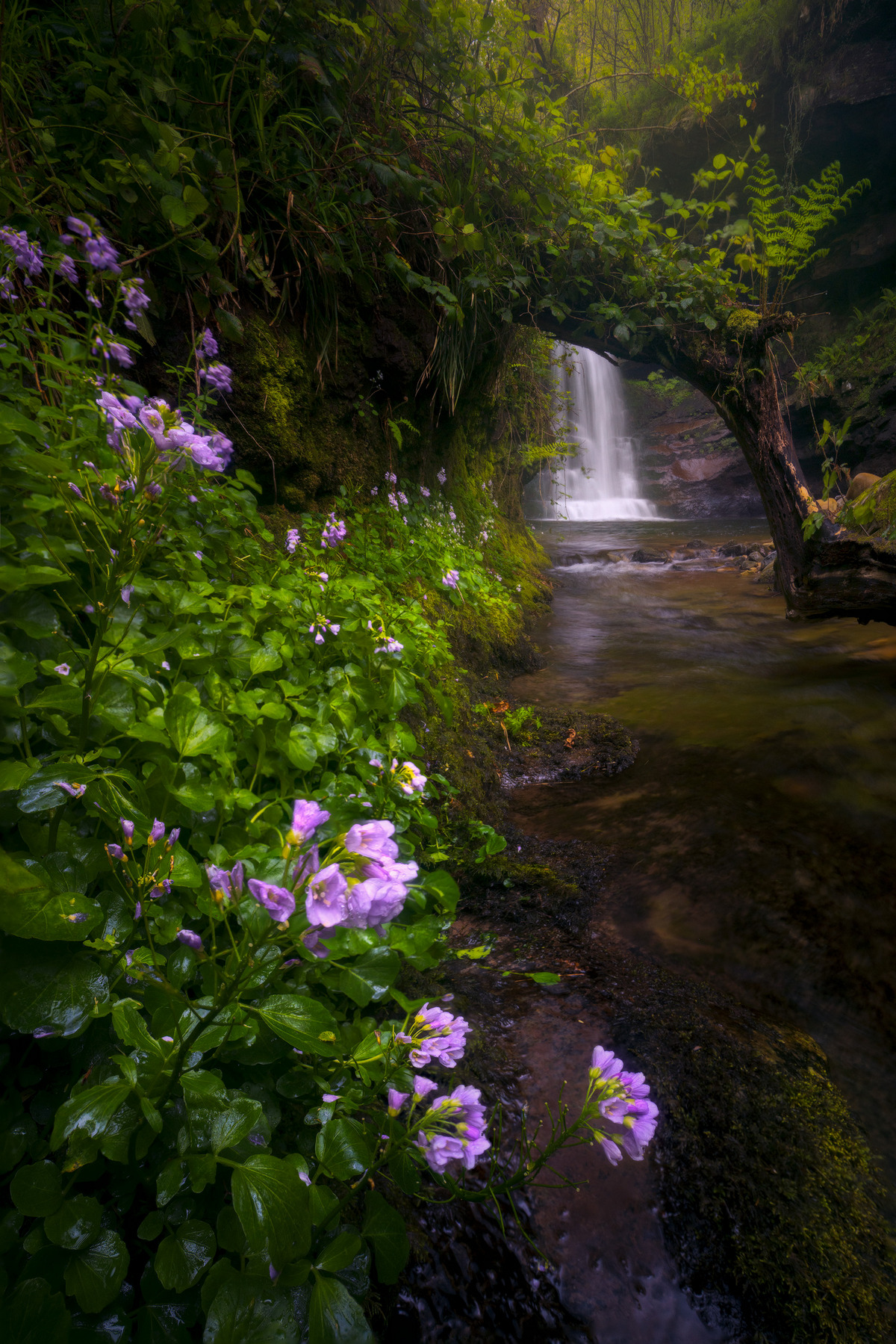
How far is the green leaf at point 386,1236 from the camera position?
0.80m

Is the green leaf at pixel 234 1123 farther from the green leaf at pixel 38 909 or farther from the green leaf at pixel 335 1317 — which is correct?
the green leaf at pixel 38 909

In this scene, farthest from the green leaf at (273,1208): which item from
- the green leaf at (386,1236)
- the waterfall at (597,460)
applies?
the waterfall at (597,460)

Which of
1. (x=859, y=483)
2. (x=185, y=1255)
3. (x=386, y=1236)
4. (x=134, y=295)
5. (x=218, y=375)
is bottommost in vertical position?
(x=386, y=1236)

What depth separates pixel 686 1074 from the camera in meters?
1.26

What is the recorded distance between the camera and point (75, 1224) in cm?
72

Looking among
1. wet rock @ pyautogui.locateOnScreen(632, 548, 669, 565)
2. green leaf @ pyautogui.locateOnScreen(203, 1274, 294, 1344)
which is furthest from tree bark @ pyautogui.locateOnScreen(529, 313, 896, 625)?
wet rock @ pyautogui.locateOnScreen(632, 548, 669, 565)

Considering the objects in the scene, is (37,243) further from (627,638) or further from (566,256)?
(627,638)

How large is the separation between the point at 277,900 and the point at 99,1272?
0.60m

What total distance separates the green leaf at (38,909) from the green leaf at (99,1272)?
0.38m

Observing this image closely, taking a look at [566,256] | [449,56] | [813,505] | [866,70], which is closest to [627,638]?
[813,505]

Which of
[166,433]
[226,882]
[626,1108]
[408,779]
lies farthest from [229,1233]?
[166,433]

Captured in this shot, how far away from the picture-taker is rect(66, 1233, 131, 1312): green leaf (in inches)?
26.6

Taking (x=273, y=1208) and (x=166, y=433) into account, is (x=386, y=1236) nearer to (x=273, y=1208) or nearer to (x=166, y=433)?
(x=273, y=1208)

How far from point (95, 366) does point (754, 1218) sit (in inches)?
122
